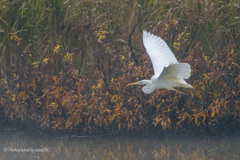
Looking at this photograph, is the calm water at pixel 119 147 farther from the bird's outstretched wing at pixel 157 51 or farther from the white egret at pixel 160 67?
the bird's outstretched wing at pixel 157 51

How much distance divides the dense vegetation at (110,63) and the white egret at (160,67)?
23 centimetres

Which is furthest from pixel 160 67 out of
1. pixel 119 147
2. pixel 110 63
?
pixel 119 147

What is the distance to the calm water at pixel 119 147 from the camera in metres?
5.52

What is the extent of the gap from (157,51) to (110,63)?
71cm

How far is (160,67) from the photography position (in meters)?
5.67

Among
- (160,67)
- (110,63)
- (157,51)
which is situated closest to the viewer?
(160,67)

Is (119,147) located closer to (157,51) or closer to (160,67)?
(160,67)

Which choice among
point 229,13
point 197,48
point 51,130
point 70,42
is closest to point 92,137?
point 51,130

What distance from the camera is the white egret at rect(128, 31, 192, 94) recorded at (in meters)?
5.22

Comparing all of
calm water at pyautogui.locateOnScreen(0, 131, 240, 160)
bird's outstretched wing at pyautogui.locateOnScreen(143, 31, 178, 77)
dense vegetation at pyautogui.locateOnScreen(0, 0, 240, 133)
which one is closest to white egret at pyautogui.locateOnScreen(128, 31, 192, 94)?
bird's outstretched wing at pyautogui.locateOnScreen(143, 31, 178, 77)

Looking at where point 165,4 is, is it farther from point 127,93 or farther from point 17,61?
point 17,61

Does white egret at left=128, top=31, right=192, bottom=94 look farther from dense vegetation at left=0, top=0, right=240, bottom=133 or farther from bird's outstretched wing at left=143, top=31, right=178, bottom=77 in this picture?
dense vegetation at left=0, top=0, right=240, bottom=133

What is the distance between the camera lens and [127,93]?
20.0ft

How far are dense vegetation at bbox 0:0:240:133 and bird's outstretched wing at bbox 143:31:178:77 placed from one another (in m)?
0.20
